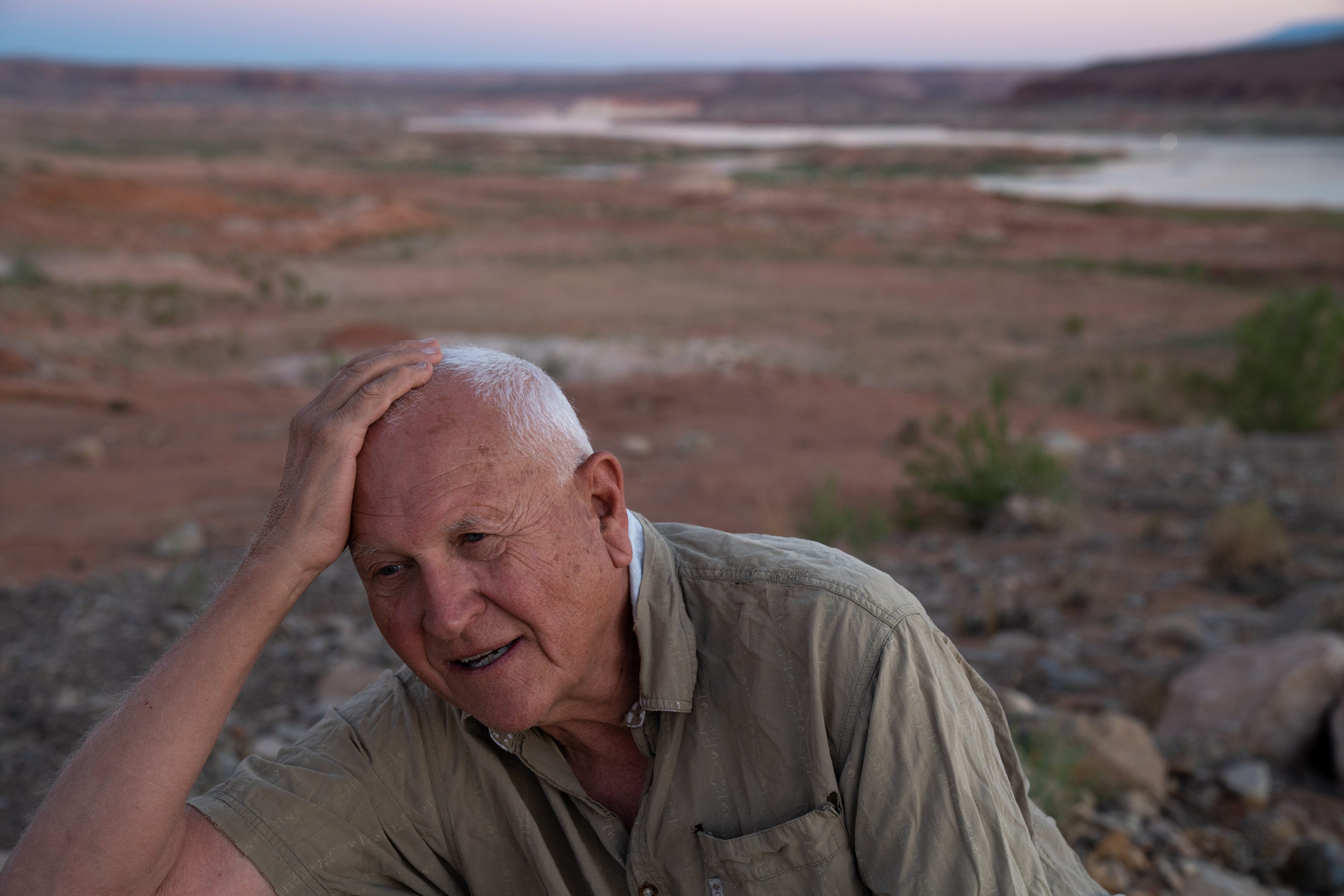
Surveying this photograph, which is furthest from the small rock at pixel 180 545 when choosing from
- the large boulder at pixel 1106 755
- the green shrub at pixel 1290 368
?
the green shrub at pixel 1290 368

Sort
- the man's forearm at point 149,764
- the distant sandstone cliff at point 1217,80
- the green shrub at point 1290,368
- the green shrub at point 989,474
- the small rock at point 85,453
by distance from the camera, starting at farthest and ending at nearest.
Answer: the distant sandstone cliff at point 1217,80 → the green shrub at point 1290,368 → the small rock at point 85,453 → the green shrub at point 989,474 → the man's forearm at point 149,764

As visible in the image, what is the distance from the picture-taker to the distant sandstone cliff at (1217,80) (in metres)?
90.6

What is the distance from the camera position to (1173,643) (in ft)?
14.6

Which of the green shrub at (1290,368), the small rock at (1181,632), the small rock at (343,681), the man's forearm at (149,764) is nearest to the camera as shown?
the man's forearm at (149,764)

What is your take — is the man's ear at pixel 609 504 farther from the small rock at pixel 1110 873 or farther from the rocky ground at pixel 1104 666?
the small rock at pixel 1110 873

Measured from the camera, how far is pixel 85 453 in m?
8.25

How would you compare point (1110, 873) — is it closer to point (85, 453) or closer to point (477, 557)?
point (477, 557)

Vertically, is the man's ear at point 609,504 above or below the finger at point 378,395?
below

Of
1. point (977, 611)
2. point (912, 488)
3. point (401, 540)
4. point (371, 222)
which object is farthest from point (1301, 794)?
point (371, 222)

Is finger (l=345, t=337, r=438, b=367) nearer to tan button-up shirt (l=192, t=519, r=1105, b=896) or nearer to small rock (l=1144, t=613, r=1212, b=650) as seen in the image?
tan button-up shirt (l=192, t=519, r=1105, b=896)

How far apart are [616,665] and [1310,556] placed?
16.8ft

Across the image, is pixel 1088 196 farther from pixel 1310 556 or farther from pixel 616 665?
pixel 616 665

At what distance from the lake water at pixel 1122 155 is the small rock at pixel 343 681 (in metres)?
37.6

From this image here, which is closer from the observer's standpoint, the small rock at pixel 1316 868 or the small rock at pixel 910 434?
the small rock at pixel 1316 868
